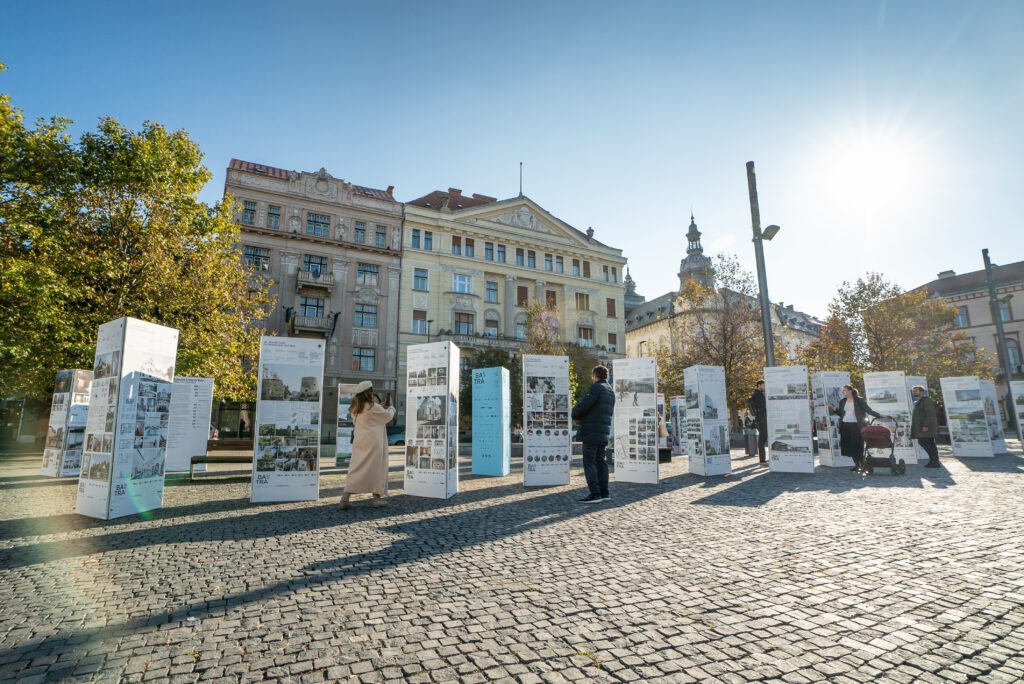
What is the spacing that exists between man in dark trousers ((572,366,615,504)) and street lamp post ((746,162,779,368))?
204 inches

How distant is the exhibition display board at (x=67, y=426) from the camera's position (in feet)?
42.0

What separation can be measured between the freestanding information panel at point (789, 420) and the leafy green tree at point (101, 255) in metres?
17.0

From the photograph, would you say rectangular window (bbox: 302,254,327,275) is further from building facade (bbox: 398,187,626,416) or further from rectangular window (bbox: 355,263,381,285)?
building facade (bbox: 398,187,626,416)

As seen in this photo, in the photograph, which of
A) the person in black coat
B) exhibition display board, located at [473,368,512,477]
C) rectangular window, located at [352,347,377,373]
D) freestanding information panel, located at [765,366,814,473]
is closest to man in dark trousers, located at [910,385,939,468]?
the person in black coat

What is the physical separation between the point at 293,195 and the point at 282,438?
114 feet

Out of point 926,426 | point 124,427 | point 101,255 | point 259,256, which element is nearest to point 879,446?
point 926,426

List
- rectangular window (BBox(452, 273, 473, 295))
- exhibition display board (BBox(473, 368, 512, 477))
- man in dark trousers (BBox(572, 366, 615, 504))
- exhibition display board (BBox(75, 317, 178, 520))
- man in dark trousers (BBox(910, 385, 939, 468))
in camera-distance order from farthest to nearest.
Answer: rectangular window (BBox(452, 273, 473, 295)), exhibition display board (BBox(473, 368, 512, 477)), man in dark trousers (BBox(910, 385, 939, 468)), man in dark trousers (BBox(572, 366, 615, 504)), exhibition display board (BBox(75, 317, 178, 520))

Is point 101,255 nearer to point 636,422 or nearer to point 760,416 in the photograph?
point 636,422

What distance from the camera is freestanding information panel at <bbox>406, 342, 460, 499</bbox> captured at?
9227mm

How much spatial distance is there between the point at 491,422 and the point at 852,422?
29.1 ft

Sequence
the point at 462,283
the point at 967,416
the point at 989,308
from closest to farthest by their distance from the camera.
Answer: the point at 967,416
the point at 462,283
the point at 989,308

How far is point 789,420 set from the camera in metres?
12.4

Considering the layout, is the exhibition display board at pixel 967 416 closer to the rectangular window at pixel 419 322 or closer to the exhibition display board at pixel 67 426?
the exhibition display board at pixel 67 426

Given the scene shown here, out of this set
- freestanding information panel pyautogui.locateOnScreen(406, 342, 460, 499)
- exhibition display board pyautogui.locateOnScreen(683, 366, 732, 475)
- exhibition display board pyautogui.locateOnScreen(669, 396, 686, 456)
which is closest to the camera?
freestanding information panel pyautogui.locateOnScreen(406, 342, 460, 499)
